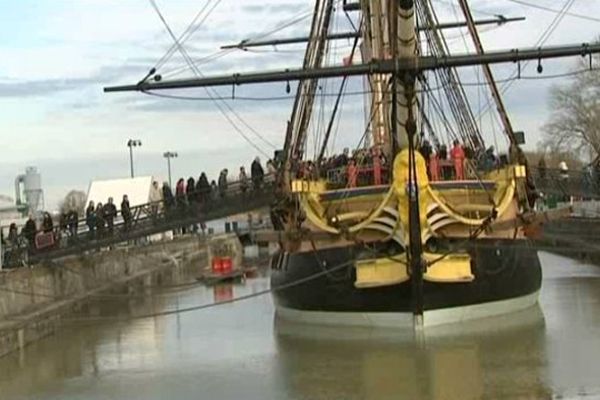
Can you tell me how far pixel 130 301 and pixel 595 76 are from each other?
37.9 metres

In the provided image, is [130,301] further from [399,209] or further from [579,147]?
[579,147]

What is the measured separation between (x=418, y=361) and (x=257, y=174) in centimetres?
1473

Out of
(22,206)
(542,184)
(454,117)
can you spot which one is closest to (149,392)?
(454,117)

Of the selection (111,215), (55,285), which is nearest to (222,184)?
(111,215)

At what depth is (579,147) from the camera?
70.2 metres

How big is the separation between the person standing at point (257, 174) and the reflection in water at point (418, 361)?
7.63 metres

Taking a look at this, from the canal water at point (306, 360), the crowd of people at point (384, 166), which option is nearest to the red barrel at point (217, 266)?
the canal water at point (306, 360)

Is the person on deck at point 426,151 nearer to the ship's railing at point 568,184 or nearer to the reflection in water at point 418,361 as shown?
the reflection in water at point 418,361

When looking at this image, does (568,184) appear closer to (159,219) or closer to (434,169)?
(434,169)

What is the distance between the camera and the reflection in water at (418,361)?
55.7 ft

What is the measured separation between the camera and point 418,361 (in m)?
19.7

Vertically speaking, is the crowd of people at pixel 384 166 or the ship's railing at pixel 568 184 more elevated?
the crowd of people at pixel 384 166

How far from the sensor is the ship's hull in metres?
23.6

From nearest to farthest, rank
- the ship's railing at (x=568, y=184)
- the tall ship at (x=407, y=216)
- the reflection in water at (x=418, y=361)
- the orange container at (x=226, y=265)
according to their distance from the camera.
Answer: the reflection in water at (x=418, y=361)
the tall ship at (x=407, y=216)
the ship's railing at (x=568, y=184)
the orange container at (x=226, y=265)
